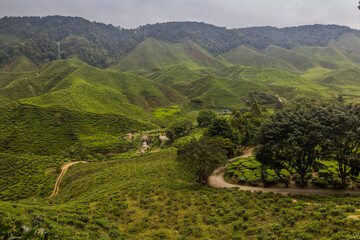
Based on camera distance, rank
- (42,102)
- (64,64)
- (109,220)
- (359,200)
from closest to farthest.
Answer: (109,220)
(359,200)
(42,102)
(64,64)

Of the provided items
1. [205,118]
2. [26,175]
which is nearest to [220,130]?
[205,118]

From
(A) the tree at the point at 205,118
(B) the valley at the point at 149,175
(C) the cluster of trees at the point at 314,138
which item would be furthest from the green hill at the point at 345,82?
(C) the cluster of trees at the point at 314,138

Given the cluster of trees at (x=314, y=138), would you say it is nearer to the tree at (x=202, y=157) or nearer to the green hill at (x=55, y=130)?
the tree at (x=202, y=157)

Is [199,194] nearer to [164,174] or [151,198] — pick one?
[151,198]

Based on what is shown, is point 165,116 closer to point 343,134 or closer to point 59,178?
point 59,178

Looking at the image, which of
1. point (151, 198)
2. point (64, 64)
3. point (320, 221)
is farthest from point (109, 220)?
point (64, 64)

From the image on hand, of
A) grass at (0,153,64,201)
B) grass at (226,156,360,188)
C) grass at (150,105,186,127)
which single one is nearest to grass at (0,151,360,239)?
grass at (226,156,360,188)

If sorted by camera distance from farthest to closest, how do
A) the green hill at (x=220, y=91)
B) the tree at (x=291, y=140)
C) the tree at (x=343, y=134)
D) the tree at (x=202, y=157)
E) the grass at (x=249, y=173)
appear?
the green hill at (x=220, y=91) < the grass at (x=249, y=173) < the tree at (x=202, y=157) < the tree at (x=291, y=140) < the tree at (x=343, y=134)
